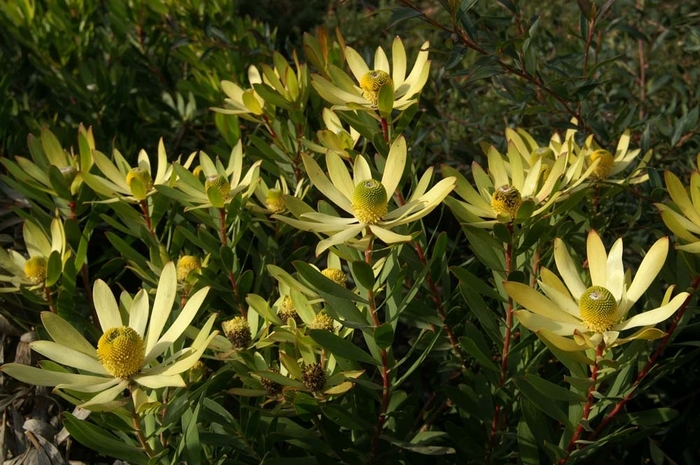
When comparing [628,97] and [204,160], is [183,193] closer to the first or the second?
[204,160]

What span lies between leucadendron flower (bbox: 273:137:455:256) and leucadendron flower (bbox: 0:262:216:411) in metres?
0.19

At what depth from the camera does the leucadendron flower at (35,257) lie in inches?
54.2

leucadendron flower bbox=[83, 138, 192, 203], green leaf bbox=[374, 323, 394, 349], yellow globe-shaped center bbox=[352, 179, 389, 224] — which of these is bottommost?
green leaf bbox=[374, 323, 394, 349]

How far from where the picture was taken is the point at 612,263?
3.62 ft

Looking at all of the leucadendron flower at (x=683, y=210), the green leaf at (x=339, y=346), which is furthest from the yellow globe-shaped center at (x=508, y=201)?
the green leaf at (x=339, y=346)

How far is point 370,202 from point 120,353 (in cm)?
41

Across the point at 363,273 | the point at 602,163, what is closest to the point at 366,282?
the point at 363,273

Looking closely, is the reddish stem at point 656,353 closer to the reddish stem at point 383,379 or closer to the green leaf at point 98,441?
the reddish stem at point 383,379

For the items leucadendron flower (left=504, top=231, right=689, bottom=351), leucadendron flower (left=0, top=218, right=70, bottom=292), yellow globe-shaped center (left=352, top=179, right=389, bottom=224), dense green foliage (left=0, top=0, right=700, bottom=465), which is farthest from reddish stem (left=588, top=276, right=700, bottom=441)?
leucadendron flower (left=0, top=218, right=70, bottom=292)

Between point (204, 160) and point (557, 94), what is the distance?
2.48 feet

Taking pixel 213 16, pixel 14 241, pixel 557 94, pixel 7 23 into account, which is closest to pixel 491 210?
pixel 557 94

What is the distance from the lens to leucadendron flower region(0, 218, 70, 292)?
1.38 metres

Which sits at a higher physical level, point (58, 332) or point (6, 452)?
point (58, 332)

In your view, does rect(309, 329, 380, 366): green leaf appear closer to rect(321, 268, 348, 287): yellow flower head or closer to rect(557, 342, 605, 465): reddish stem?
rect(321, 268, 348, 287): yellow flower head
